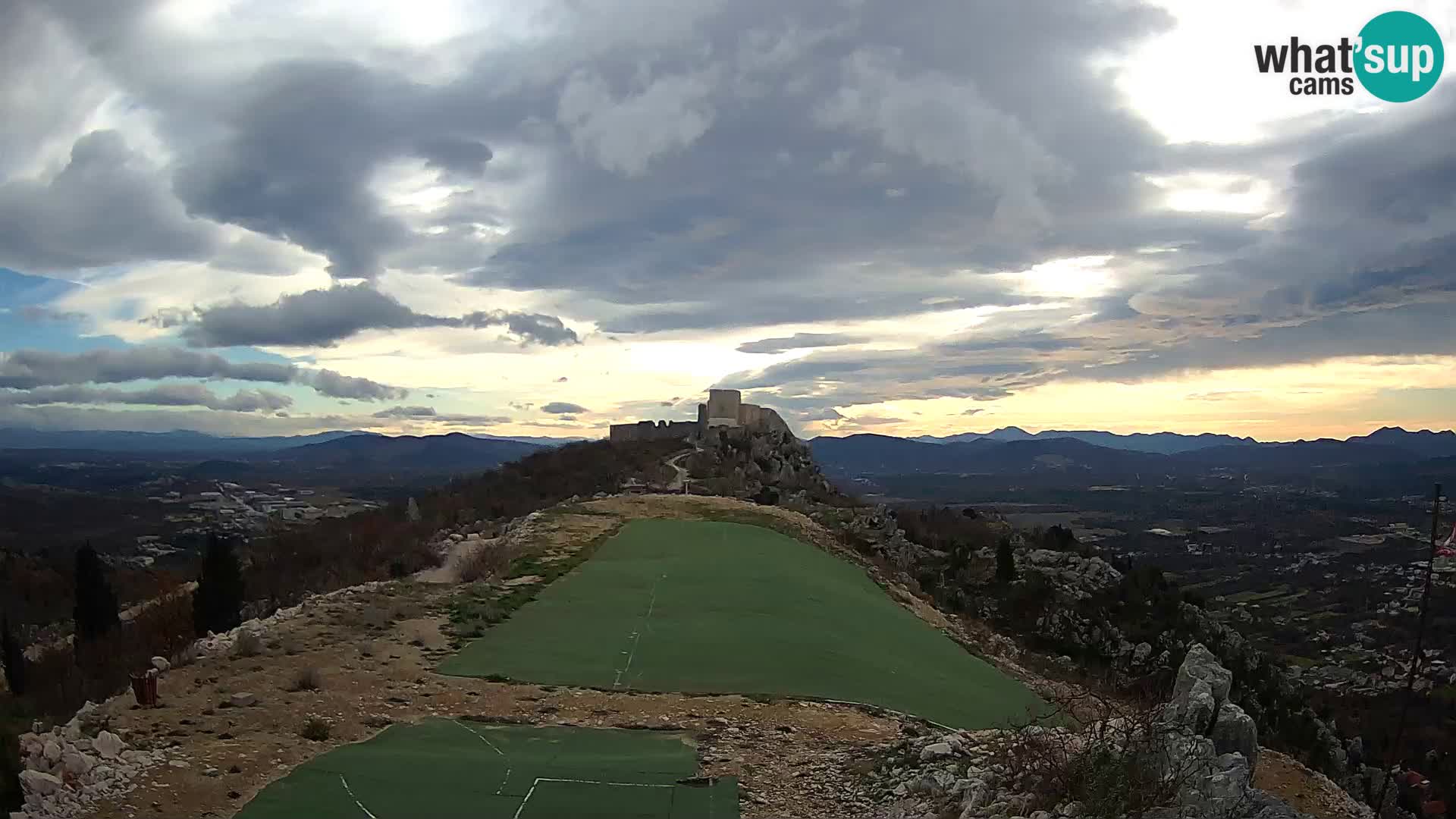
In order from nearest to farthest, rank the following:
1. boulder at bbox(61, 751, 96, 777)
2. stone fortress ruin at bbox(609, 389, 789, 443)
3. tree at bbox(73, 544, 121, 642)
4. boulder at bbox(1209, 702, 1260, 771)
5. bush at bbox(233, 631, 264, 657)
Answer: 1. boulder at bbox(1209, 702, 1260, 771)
2. boulder at bbox(61, 751, 96, 777)
3. bush at bbox(233, 631, 264, 657)
4. tree at bbox(73, 544, 121, 642)
5. stone fortress ruin at bbox(609, 389, 789, 443)

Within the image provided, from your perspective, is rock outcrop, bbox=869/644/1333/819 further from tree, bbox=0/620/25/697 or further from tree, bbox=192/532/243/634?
tree, bbox=0/620/25/697

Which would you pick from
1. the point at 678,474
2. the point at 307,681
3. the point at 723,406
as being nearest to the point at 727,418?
the point at 723,406

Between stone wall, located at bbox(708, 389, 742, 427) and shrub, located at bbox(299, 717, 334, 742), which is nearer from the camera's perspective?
shrub, located at bbox(299, 717, 334, 742)

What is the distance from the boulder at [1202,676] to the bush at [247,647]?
1197cm

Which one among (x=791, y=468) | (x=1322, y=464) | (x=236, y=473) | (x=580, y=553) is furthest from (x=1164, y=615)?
(x=1322, y=464)

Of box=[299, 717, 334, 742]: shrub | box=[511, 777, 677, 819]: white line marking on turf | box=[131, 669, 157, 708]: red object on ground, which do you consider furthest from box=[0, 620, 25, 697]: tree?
box=[511, 777, 677, 819]: white line marking on turf

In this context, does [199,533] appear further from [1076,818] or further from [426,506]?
[1076,818]

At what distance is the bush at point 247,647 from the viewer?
42.9 ft

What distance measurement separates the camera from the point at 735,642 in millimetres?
16547

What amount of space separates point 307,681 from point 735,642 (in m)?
7.25

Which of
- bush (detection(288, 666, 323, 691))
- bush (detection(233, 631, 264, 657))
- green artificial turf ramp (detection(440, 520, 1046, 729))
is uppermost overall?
bush (detection(233, 631, 264, 657))

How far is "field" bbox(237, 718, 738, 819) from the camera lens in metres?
8.49

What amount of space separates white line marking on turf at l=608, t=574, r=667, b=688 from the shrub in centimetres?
423

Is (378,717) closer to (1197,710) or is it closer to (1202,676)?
(1197,710)
